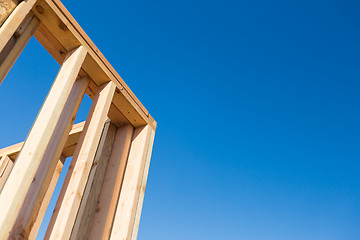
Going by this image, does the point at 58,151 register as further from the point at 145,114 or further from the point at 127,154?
the point at 145,114

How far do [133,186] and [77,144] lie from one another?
0.61 metres

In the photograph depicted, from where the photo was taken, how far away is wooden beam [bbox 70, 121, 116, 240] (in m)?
2.05

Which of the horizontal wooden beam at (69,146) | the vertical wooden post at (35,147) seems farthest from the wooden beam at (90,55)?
the horizontal wooden beam at (69,146)

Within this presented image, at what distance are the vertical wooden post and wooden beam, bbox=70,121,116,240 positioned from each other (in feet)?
2.62

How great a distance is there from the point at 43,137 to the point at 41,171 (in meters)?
0.27

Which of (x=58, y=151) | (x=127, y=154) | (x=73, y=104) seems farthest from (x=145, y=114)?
(x=58, y=151)

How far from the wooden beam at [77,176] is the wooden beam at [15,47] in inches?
23.3

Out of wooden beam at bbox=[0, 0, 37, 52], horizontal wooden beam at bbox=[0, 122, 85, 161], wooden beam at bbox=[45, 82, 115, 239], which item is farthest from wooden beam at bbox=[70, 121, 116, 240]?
wooden beam at bbox=[0, 0, 37, 52]

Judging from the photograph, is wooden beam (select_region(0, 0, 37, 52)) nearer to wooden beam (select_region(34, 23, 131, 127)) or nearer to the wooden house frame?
the wooden house frame

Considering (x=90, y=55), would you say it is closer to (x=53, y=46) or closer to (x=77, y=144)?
(x=53, y=46)

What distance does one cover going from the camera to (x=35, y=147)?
4.65ft

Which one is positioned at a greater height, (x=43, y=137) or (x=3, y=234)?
(x=43, y=137)

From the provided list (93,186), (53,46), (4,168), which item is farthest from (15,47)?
(4,168)

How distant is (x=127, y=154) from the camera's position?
7.89 feet
